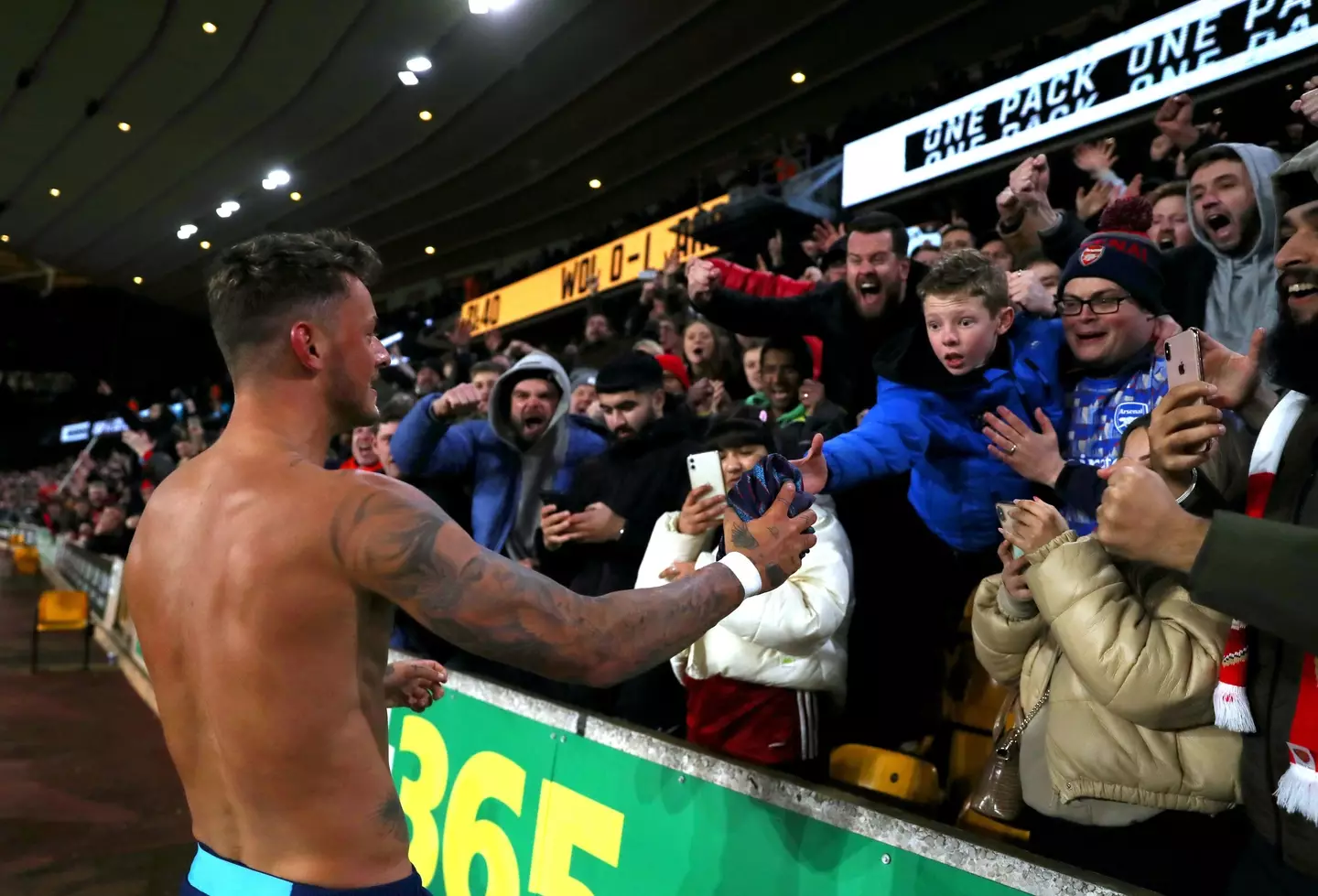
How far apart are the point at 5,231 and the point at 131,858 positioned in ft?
70.5

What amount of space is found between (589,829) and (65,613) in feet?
29.9

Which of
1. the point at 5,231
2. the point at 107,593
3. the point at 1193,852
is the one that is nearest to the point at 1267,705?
the point at 1193,852

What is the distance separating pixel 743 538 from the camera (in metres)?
1.88

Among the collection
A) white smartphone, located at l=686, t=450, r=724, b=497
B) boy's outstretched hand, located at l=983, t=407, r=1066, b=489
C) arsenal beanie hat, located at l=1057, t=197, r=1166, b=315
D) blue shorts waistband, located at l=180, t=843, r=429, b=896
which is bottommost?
blue shorts waistband, located at l=180, t=843, r=429, b=896

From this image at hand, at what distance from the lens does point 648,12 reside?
957 cm

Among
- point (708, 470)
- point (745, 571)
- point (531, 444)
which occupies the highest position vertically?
point (531, 444)

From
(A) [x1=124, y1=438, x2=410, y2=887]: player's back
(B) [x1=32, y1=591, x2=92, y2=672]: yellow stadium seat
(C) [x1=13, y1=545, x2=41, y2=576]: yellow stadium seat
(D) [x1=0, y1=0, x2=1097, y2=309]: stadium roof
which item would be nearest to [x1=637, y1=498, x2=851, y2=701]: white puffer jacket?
(A) [x1=124, y1=438, x2=410, y2=887]: player's back

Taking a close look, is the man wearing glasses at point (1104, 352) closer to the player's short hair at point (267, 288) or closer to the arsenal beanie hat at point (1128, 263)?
the arsenal beanie hat at point (1128, 263)

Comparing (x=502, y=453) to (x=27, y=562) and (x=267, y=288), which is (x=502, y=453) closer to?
(x=267, y=288)

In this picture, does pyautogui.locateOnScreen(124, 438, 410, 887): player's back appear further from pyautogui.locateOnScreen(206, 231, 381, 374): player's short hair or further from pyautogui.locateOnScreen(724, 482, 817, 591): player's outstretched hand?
pyautogui.locateOnScreen(724, 482, 817, 591): player's outstretched hand

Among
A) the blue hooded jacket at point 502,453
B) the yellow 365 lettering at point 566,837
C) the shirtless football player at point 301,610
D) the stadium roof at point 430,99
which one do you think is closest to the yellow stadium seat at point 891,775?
the yellow 365 lettering at point 566,837

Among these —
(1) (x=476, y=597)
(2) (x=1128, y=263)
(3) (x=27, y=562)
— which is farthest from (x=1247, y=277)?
(3) (x=27, y=562)

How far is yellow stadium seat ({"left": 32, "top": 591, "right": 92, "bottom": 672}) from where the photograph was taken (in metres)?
9.50

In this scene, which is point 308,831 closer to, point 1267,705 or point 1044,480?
point 1267,705
